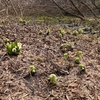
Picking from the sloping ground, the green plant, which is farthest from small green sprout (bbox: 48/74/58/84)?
the green plant

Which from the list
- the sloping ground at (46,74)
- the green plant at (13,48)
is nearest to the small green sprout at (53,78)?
the sloping ground at (46,74)

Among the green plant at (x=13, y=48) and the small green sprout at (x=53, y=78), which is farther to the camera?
the green plant at (x=13, y=48)

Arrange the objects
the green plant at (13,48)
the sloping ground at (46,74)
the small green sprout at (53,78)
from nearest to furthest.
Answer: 1. the sloping ground at (46,74)
2. the small green sprout at (53,78)
3. the green plant at (13,48)

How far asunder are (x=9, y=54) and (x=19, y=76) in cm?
65

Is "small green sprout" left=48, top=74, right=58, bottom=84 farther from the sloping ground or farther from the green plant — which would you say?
the green plant

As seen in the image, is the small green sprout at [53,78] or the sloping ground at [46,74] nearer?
the sloping ground at [46,74]

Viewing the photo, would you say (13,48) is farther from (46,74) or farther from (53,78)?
(53,78)

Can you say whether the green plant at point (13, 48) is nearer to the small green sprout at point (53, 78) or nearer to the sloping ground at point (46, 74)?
the sloping ground at point (46, 74)

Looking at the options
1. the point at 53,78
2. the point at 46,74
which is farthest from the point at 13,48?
the point at 53,78

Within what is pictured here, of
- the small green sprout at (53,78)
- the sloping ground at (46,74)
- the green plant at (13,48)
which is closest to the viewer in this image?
the sloping ground at (46,74)

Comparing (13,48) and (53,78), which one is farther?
(13,48)

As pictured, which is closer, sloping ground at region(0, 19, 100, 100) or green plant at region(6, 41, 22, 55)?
sloping ground at region(0, 19, 100, 100)

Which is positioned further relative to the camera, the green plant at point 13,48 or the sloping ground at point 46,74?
the green plant at point 13,48

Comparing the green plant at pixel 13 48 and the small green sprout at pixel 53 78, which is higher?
the green plant at pixel 13 48
